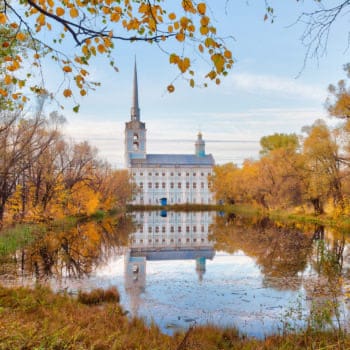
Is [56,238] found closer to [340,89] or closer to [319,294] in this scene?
[319,294]

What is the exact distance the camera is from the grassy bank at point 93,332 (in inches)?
192

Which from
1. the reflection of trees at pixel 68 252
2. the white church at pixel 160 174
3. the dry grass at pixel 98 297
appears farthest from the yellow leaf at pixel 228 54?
the white church at pixel 160 174

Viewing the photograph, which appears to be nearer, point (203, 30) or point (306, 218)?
point (203, 30)

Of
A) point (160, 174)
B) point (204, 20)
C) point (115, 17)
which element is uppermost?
point (160, 174)

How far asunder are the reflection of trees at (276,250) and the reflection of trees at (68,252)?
5.97 m

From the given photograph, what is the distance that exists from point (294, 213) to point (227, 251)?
19948 millimetres

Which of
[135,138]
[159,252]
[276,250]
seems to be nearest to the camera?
[276,250]

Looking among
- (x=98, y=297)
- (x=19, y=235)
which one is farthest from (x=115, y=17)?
(x=19, y=235)

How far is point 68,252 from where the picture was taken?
17.1 metres

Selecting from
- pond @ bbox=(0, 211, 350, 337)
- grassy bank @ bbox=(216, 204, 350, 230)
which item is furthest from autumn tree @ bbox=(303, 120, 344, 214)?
pond @ bbox=(0, 211, 350, 337)

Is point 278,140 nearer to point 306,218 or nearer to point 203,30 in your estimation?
point 306,218

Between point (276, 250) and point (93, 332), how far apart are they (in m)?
13.3

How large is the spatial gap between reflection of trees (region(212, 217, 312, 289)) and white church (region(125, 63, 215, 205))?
204 feet

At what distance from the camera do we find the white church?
87000 mm
